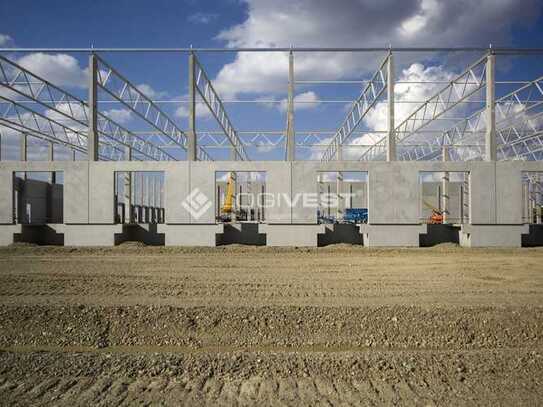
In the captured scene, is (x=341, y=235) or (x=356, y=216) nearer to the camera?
(x=341, y=235)

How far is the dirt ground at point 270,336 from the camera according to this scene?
407 cm

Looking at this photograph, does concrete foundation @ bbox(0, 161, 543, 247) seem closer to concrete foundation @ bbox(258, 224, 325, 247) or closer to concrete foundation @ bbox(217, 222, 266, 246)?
concrete foundation @ bbox(258, 224, 325, 247)

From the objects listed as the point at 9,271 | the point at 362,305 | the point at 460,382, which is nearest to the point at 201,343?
the point at 362,305

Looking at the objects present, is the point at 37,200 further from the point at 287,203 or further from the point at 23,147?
the point at 287,203

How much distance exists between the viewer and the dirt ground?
4.07 metres

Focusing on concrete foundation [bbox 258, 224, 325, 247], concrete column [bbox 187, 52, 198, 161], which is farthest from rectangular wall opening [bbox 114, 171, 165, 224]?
concrete foundation [bbox 258, 224, 325, 247]

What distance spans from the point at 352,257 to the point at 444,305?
6012 mm

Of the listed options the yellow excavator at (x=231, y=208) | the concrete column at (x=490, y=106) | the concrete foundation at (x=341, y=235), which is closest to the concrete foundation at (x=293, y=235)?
the concrete foundation at (x=341, y=235)

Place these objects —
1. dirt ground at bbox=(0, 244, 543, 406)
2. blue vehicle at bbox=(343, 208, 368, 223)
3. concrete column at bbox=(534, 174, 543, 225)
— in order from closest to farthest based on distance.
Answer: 1. dirt ground at bbox=(0, 244, 543, 406)
2. blue vehicle at bbox=(343, 208, 368, 223)
3. concrete column at bbox=(534, 174, 543, 225)

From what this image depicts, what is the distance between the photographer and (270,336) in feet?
18.5

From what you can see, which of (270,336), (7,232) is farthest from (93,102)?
(270,336)

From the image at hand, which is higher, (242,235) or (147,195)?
(147,195)

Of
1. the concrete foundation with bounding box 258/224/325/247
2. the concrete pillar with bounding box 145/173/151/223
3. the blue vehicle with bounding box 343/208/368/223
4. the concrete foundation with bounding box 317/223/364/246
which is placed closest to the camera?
the concrete foundation with bounding box 258/224/325/247

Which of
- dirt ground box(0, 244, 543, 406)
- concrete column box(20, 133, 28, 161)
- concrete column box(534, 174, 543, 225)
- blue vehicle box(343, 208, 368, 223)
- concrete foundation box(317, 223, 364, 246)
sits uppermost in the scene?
concrete column box(20, 133, 28, 161)
